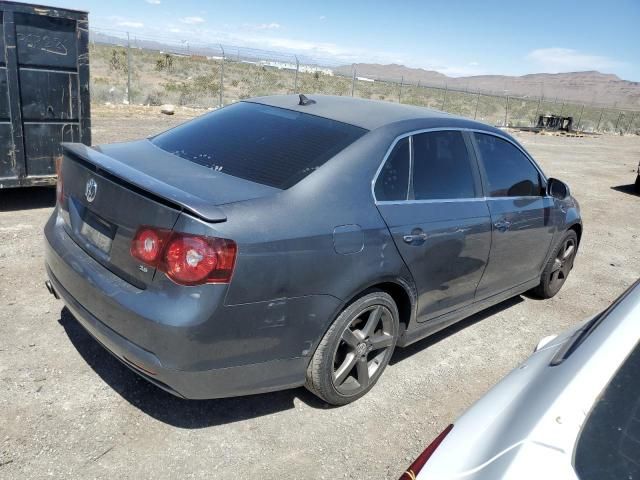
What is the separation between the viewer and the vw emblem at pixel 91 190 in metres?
2.90

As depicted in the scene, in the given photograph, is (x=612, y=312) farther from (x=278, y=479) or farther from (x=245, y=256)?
(x=278, y=479)

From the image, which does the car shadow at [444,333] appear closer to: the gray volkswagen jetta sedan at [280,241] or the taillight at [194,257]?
the gray volkswagen jetta sedan at [280,241]

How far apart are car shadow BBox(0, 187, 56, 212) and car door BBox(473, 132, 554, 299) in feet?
16.8

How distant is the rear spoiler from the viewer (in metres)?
2.45

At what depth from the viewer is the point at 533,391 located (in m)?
1.68

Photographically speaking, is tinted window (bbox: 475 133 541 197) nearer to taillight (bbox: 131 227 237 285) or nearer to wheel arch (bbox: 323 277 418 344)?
wheel arch (bbox: 323 277 418 344)

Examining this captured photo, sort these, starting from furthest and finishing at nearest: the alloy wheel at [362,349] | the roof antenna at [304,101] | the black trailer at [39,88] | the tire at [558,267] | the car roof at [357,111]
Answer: the black trailer at [39,88] → the tire at [558,267] → the roof antenna at [304,101] → the car roof at [357,111] → the alloy wheel at [362,349]

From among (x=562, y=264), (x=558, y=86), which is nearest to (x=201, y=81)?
(x=562, y=264)

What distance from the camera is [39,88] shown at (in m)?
6.00

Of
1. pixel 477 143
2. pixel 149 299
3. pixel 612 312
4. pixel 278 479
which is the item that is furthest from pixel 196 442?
pixel 477 143

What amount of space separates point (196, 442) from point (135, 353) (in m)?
0.63

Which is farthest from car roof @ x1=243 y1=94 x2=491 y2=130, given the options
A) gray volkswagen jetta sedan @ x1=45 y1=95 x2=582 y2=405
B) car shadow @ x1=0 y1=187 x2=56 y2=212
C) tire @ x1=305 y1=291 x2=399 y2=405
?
car shadow @ x1=0 y1=187 x2=56 y2=212

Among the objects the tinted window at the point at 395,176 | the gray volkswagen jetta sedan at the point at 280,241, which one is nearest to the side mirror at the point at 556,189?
the gray volkswagen jetta sedan at the point at 280,241

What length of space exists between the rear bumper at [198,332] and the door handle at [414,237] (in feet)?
2.13
